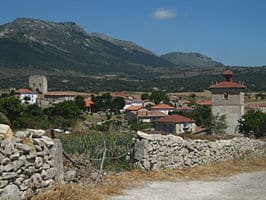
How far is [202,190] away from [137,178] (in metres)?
1.87

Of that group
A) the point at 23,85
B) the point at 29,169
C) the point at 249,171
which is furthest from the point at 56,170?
the point at 23,85

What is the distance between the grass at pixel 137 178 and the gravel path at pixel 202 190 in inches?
15.5

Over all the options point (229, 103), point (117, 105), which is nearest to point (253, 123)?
point (229, 103)

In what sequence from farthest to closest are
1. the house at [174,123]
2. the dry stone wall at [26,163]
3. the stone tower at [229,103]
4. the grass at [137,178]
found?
the house at [174,123]
the stone tower at [229,103]
the grass at [137,178]
the dry stone wall at [26,163]

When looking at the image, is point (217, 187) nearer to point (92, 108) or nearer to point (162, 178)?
point (162, 178)

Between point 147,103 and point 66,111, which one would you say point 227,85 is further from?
point 147,103

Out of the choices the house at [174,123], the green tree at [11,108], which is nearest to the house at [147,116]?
the house at [174,123]

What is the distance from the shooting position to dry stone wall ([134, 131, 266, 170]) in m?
13.7

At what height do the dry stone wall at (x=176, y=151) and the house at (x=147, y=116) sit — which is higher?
the dry stone wall at (x=176, y=151)

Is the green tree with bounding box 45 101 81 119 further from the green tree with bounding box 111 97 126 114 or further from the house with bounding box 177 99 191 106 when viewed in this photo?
the house with bounding box 177 99 191 106

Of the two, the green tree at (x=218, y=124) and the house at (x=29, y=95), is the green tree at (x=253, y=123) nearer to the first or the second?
the green tree at (x=218, y=124)

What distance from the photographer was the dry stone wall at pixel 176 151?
44.9 feet

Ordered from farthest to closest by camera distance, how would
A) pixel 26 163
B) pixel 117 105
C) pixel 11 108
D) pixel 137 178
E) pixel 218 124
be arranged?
pixel 117 105 → pixel 218 124 → pixel 11 108 → pixel 137 178 → pixel 26 163

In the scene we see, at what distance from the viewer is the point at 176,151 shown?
14.9 metres
